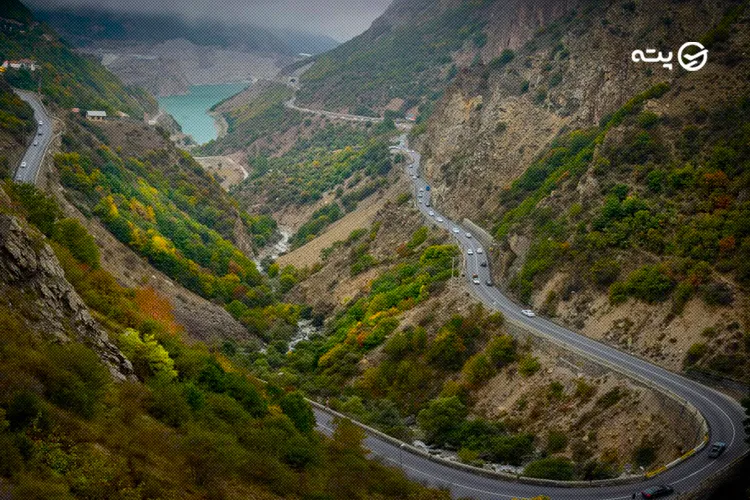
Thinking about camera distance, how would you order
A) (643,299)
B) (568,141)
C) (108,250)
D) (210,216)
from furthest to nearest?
1. (210,216)
2. (568,141)
3. (108,250)
4. (643,299)

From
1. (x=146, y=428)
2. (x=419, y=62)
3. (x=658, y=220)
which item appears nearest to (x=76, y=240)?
(x=146, y=428)

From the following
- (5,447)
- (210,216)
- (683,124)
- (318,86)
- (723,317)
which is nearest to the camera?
(5,447)

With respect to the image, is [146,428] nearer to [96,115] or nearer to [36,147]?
[36,147]

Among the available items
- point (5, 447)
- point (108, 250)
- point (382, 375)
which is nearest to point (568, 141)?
point (382, 375)

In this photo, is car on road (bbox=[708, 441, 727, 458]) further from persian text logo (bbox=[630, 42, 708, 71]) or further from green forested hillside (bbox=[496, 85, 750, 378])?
persian text logo (bbox=[630, 42, 708, 71])

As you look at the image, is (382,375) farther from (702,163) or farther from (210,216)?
(210,216)
